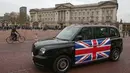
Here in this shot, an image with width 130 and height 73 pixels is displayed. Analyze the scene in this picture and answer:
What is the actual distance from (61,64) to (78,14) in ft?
358

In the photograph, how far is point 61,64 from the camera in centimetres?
598

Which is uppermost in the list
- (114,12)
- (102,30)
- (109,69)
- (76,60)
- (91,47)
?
(114,12)

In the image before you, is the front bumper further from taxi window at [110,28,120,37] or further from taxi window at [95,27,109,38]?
taxi window at [110,28,120,37]

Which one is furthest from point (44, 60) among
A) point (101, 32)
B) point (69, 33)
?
point (101, 32)

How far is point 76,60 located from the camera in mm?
6332

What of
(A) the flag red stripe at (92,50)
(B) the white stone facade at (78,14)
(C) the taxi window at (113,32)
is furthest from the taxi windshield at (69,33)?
(B) the white stone facade at (78,14)

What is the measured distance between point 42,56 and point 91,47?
7.18 ft

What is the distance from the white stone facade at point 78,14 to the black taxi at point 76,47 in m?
81.1

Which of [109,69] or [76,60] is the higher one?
[76,60]

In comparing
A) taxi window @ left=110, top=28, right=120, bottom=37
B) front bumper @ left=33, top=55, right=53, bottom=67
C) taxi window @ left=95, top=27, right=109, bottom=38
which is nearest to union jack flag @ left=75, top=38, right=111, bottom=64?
taxi window @ left=95, top=27, right=109, bottom=38

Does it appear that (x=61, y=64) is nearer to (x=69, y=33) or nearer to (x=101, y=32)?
(x=69, y=33)

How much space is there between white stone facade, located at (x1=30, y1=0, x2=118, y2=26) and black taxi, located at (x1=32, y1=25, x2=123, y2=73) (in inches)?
3191

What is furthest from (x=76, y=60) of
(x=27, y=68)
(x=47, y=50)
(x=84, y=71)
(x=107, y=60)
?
(x=107, y=60)

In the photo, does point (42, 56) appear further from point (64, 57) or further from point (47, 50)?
point (64, 57)
